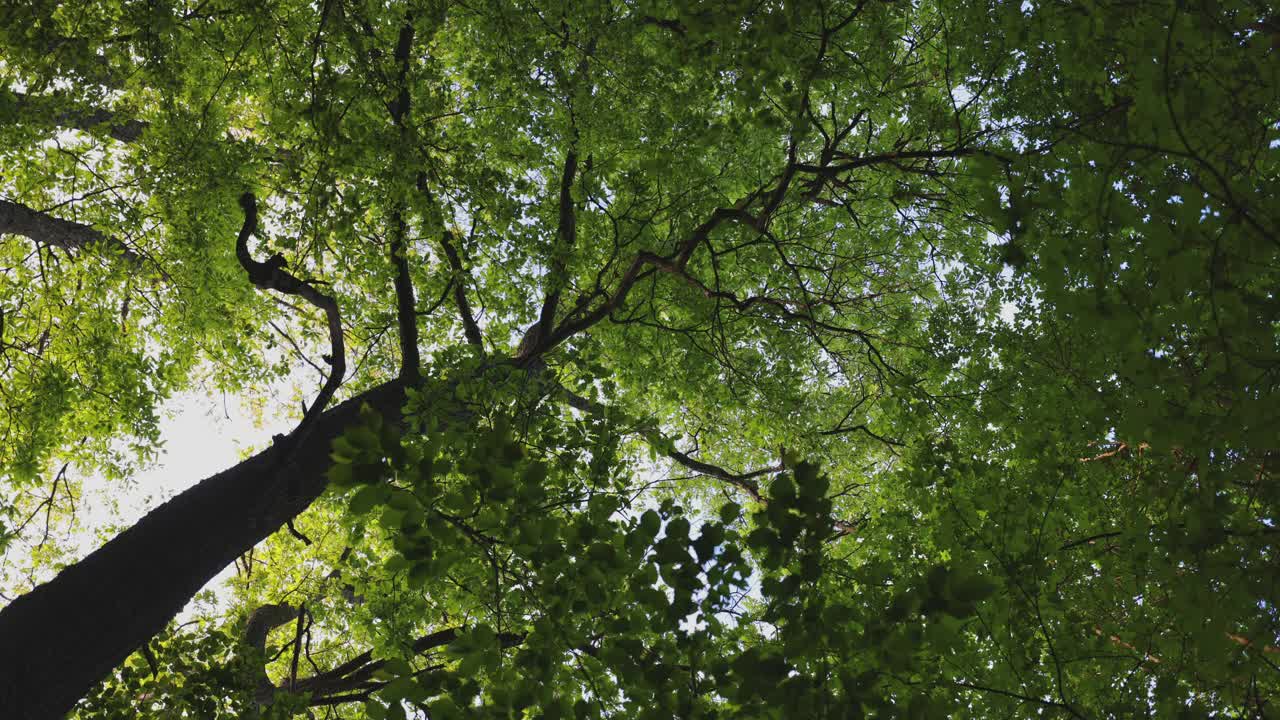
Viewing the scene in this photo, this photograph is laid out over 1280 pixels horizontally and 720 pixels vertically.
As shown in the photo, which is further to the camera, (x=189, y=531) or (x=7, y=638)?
(x=189, y=531)

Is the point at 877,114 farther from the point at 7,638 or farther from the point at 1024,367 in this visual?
the point at 7,638

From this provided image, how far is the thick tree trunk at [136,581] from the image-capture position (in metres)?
3.39

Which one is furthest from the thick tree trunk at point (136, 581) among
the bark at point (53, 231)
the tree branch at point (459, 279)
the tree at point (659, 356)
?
the bark at point (53, 231)

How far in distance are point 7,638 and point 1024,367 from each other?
335 inches

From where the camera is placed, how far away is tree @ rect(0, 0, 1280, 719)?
2316 millimetres

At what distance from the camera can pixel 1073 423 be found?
20.6 feet

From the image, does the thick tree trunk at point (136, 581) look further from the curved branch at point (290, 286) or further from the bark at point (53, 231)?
the bark at point (53, 231)

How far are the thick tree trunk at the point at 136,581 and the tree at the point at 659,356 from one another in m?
0.02

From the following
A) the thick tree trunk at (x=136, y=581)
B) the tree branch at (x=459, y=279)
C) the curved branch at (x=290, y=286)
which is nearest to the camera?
the thick tree trunk at (x=136, y=581)

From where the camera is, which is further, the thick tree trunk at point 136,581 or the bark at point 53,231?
the bark at point 53,231

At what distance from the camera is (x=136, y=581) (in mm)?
3803

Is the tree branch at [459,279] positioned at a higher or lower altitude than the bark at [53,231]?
lower

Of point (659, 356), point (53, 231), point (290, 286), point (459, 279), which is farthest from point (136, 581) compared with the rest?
point (53, 231)

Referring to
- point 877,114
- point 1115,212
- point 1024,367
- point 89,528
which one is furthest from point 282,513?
point 89,528
